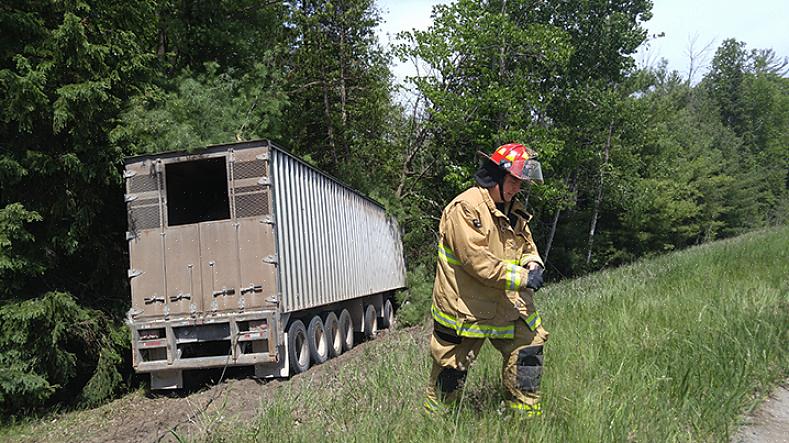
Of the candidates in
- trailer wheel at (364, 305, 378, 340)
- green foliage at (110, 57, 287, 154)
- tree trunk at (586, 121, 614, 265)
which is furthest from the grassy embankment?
tree trunk at (586, 121, 614, 265)

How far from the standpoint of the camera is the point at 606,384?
423cm

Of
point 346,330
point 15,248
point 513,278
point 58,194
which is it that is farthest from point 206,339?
point 513,278

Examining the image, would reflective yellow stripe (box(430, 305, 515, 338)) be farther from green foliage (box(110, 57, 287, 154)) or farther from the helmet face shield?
green foliage (box(110, 57, 287, 154))

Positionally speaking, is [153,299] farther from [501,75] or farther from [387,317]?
[501,75]

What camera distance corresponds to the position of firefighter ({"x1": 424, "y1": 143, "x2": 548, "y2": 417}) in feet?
12.6

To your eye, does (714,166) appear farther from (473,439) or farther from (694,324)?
(473,439)

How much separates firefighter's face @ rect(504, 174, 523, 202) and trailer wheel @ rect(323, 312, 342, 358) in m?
7.84

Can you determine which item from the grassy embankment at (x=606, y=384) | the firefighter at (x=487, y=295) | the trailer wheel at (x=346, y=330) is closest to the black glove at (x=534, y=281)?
the firefighter at (x=487, y=295)

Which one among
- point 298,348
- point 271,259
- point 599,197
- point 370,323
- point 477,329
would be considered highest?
point 599,197

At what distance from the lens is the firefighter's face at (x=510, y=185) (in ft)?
13.3

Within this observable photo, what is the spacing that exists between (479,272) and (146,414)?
6.50 m

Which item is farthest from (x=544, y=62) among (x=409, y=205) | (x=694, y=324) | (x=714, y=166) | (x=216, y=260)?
(x=714, y=166)

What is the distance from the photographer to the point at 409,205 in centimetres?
2158

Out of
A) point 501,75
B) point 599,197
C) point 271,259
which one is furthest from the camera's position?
point 599,197
